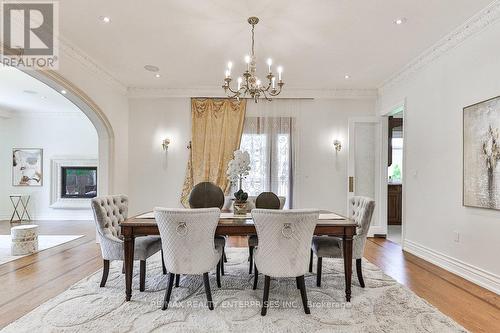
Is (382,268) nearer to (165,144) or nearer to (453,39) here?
(453,39)

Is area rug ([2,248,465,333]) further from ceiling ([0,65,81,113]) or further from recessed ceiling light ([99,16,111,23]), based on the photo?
ceiling ([0,65,81,113])

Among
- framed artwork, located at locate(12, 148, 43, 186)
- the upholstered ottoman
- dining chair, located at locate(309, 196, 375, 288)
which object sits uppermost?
framed artwork, located at locate(12, 148, 43, 186)

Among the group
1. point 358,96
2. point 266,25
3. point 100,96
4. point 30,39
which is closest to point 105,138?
point 100,96

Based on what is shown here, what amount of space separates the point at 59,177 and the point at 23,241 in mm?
3621

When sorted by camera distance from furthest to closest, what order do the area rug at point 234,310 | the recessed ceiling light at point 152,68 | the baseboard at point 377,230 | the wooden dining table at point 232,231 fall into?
the baseboard at point 377,230
the recessed ceiling light at point 152,68
the wooden dining table at point 232,231
the area rug at point 234,310

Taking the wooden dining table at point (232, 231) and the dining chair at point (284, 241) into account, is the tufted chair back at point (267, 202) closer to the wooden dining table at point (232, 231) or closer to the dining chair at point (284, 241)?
the wooden dining table at point (232, 231)

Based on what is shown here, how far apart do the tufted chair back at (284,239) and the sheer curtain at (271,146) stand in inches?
126

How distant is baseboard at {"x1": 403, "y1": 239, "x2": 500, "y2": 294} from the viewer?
2.87 metres

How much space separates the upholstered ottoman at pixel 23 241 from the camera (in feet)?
13.3

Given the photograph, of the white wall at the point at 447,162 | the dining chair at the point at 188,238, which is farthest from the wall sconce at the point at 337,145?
the dining chair at the point at 188,238

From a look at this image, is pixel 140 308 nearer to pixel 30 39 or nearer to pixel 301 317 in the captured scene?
pixel 301 317

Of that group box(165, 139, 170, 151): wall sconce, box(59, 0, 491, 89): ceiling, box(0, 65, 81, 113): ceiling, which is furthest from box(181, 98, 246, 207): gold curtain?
box(0, 65, 81, 113): ceiling

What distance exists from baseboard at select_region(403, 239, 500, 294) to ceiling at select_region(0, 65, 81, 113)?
19.4 ft

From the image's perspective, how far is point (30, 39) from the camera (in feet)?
10.7
